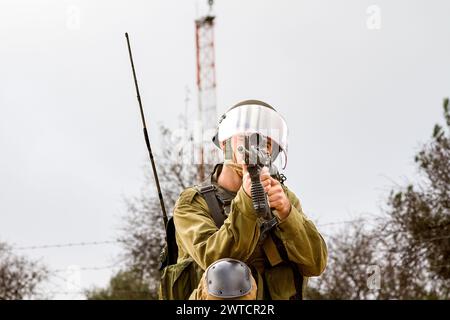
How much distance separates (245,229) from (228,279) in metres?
0.23

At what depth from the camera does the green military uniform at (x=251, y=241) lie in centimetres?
364

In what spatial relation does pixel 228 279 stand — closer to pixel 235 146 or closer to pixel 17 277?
pixel 235 146

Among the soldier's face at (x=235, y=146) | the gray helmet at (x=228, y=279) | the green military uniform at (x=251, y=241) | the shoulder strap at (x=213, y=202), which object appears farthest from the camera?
the shoulder strap at (x=213, y=202)

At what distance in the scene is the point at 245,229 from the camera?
361cm

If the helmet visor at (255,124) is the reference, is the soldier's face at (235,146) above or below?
below

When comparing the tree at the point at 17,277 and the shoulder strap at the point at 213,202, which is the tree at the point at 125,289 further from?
the shoulder strap at the point at 213,202

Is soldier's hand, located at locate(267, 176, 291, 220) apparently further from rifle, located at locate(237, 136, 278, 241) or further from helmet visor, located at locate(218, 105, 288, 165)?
helmet visor, located at locate(218, 105, 288, 165)

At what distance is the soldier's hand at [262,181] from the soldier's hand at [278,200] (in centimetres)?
2

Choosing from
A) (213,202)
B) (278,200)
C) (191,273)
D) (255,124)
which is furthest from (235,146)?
(191,273)

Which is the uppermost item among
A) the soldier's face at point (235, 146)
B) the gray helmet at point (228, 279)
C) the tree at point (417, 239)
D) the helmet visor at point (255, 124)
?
the tree at point (417, 239)

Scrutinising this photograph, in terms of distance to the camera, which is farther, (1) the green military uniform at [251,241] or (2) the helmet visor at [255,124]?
(2) the helmet visor at [255,124]

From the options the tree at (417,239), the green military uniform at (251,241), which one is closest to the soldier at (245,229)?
the green military uniform at (251,241)

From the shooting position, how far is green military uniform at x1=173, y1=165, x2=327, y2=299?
3641mm

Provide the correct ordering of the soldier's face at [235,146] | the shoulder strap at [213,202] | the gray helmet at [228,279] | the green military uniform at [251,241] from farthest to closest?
the shoulder strap at [213,202] < the soldier's face at [235,146] < the green military uniform at [251,241] < the gray helmet at [228,279]
